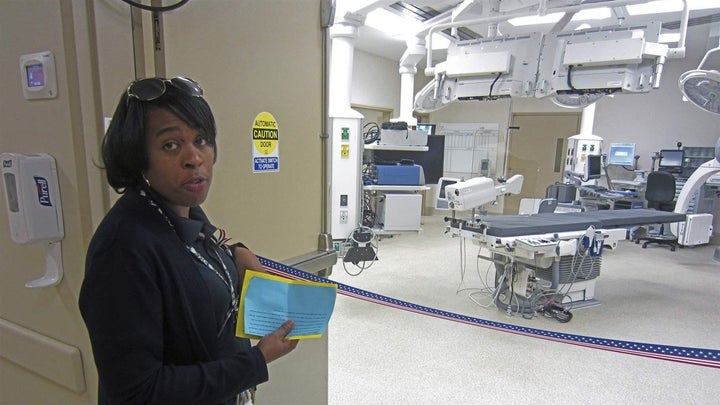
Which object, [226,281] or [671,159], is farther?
[671,159]

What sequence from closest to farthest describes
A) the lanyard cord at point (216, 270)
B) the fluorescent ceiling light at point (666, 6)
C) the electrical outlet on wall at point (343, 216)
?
the lanyard cord at point (216, 270)
the electrical outlet on wall at point (343, 216)
the fluorescent ceiling light at point (666, 6)

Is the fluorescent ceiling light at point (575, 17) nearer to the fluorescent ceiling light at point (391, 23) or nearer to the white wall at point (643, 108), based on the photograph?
the fluorescent ceiling light at point (391, 23)

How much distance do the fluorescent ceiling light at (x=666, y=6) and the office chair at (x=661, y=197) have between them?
7.93 feet

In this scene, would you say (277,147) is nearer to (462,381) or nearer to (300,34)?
(300,34)

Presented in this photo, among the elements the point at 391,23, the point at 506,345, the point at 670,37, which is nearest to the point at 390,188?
the point at 391,23

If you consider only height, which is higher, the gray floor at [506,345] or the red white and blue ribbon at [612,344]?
the red white and blue ribbon at [612,344]

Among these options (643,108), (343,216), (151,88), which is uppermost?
(643,108)

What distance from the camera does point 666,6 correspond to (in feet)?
16.3

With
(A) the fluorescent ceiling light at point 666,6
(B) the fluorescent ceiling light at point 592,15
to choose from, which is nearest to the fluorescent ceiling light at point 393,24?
(B) the fluorescent ceiling light at point 592,15

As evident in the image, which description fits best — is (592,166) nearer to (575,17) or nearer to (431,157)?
(575,17)

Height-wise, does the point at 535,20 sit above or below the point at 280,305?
above

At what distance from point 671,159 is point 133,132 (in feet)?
28.2

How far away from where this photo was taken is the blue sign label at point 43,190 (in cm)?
108

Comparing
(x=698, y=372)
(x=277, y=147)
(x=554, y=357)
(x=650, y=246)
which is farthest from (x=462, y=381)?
(x=650, y=246)
